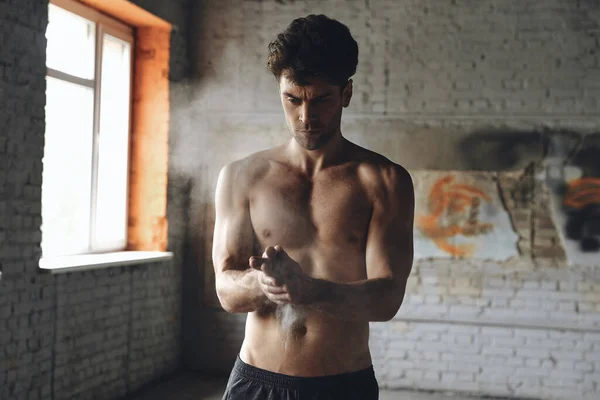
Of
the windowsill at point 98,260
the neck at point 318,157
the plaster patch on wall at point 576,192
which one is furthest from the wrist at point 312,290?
the plaster patch on wall at point 576,192

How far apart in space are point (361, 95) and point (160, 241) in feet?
6.72

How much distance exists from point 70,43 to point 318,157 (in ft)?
10.3

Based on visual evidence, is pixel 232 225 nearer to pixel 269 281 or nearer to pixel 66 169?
pixel 269 281

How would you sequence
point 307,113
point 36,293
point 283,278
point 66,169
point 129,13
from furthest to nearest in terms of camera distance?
point 129,13
point 66,169
point 36,293
point 307,113
point 283,278

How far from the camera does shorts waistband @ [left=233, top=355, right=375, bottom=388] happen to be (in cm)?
180

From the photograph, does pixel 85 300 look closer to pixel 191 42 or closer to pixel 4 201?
pixel 4 201

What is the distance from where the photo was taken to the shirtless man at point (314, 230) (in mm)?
1759

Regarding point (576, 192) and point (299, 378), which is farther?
point (576, 192)

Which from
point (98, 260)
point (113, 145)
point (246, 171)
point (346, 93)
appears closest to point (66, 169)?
point (98, 260)

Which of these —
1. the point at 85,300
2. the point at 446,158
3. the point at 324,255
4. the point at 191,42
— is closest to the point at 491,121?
the point at 446,158

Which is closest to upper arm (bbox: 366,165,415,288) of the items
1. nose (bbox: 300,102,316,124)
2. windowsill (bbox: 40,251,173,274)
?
nose (bbox: 300,102,316,124)

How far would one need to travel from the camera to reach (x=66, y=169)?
4.43 m

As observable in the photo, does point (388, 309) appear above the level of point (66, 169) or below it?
below

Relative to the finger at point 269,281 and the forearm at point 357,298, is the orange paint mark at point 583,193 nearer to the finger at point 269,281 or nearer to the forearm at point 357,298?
the forearm at point 357,298
